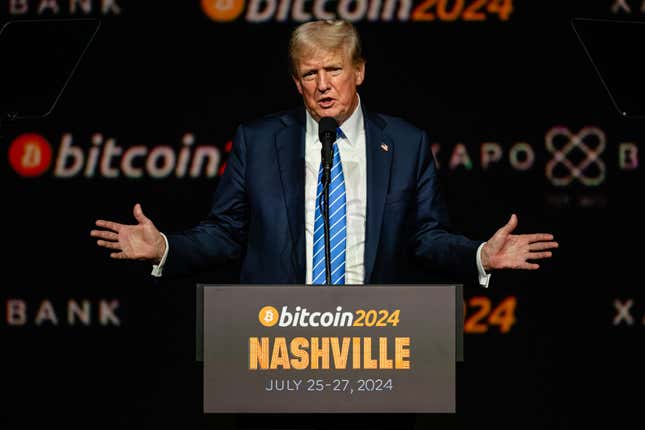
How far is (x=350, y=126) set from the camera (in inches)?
107

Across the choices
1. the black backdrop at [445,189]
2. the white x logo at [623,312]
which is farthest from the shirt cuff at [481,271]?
the white x logo at [623,312]

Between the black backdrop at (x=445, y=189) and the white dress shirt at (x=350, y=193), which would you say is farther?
the black backdrop at (x=445, y=189)

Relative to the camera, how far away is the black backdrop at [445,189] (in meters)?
4.06

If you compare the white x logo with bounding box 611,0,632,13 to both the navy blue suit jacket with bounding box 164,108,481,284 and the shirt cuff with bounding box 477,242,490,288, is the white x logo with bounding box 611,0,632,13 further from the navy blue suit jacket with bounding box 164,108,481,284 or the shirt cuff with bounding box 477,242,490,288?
the shirt cuff with bounding box 477,242,490,288

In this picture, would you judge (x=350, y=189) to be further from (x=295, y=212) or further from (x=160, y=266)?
(x=160, y=266)

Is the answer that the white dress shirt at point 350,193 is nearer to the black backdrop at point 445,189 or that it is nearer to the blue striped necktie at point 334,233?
the blue striped necktie at point 334,233

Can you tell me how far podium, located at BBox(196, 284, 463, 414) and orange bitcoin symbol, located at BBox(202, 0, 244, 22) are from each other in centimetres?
230

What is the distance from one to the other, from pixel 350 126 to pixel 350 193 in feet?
0.75

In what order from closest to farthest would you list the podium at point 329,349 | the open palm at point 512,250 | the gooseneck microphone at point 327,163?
the podium at point 329,349
the gooseneck microphone at point 327,163
the open palm at point 512,250

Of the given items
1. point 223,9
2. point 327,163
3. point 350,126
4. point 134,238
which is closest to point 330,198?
point 350,126

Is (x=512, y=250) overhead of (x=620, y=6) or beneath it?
beneath

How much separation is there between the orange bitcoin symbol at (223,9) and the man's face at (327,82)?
1.50m

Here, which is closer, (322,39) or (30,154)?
(322,39)

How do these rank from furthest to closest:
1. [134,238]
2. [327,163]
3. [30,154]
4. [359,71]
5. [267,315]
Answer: [30,154] < [359,71] < [134,238] < [327,163] < [267,315]
